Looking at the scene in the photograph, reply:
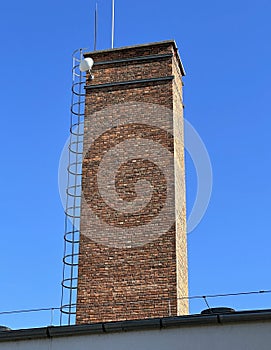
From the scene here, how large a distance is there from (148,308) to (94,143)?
12.2 ft

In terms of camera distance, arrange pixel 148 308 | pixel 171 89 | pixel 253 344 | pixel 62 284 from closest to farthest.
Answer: pixel 253 344 < pixel 148 308 < pixel 62 284 < pixel 171 89

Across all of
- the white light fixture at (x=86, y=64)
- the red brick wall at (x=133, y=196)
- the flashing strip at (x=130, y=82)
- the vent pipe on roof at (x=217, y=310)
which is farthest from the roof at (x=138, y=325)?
the white light fixture at (x=86, y=64)

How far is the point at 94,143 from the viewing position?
13703mm

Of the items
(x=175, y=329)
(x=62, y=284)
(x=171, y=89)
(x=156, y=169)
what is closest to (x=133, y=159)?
(x=156, y=169)

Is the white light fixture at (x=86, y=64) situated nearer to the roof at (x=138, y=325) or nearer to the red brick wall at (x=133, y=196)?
the red brick wall at (x=133, y=196)

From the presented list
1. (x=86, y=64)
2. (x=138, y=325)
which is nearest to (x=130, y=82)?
(x=86, y=64)

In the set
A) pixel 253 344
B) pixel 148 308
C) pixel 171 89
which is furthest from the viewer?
pixel 171 89

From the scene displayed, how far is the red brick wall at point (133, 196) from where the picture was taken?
480 inches

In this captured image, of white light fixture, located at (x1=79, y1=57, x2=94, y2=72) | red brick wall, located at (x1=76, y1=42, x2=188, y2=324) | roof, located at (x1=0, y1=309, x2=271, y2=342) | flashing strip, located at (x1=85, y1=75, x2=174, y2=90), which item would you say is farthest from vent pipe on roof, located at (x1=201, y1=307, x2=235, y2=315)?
white light fixture, located at (x1=79, y1=57, x2=94, y2=72)

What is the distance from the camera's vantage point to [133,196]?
12.9m

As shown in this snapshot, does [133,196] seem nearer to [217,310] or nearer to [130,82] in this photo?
[130,82]

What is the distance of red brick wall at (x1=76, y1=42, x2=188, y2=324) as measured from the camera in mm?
12188

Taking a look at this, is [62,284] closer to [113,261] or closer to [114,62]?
[113,261]

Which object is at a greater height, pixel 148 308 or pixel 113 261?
pixel 113 261
